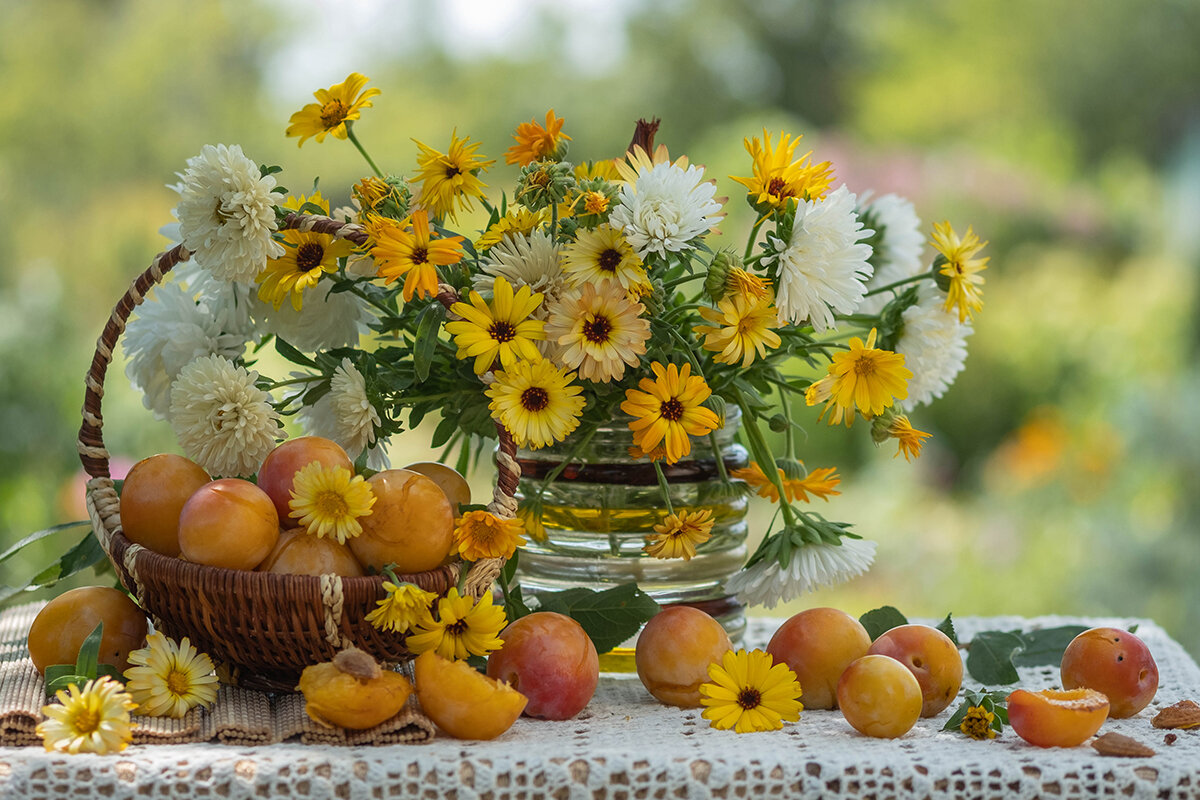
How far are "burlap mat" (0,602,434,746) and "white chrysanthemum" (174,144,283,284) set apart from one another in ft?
0.94

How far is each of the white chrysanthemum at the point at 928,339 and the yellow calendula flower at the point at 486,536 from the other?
1.05ft

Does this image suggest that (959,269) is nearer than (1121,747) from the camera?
No

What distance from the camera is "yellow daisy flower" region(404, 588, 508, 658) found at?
691mm

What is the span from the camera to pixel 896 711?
69 cm

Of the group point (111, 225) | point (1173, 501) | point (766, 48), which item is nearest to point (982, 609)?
point (1173, 501)

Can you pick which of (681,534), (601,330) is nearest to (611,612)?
(681,534)

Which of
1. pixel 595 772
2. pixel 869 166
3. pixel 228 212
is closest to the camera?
pixel 595 772

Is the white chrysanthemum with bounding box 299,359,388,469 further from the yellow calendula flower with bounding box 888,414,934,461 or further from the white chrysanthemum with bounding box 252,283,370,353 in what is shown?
the yellow calendula flower with bounding box 888,414,934,461

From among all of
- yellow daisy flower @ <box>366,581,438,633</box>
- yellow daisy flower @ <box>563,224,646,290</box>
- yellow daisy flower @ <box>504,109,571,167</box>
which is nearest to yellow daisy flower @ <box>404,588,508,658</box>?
yellow daisy flower @ <box>366,581,438,633</box>

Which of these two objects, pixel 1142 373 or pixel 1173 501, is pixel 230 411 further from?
pixel 1142 373

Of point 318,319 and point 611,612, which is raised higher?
Answer: point 318,319

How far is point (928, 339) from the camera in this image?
2.74 ft

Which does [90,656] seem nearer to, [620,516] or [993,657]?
[620,516]

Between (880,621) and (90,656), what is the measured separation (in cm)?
56
